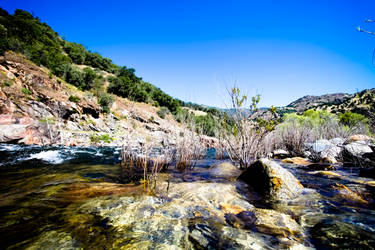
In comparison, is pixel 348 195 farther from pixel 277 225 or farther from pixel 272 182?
pixel 277 225

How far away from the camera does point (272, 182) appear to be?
139 inches

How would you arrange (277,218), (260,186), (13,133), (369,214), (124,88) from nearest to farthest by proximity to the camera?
(277,218), (369,214), (260,186), (13,133), (124,88)

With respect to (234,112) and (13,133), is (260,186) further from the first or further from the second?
(13,133)

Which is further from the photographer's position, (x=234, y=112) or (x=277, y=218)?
(x=234, y=112)

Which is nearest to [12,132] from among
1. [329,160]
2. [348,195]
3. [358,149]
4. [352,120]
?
[348,195]

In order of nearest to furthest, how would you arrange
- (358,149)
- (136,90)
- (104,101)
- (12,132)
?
(358,149), (12,132), (104,101), (136,90)

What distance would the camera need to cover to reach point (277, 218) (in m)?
2.17

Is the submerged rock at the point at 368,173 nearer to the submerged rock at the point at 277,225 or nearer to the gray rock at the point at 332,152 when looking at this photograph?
the gray rock at the point at 332,152

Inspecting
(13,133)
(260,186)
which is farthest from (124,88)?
(260,186)

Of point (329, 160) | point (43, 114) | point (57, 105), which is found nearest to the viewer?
point (329, 160)

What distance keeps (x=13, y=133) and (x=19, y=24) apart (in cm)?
3426

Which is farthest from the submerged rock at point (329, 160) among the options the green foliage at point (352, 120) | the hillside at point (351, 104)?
the green foliage at point (352, 120)

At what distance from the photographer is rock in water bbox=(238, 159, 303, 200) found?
11.0 feet

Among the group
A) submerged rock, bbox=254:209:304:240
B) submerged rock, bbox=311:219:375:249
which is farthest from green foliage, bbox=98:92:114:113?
submerged rock, bbox=311:219:375:249
